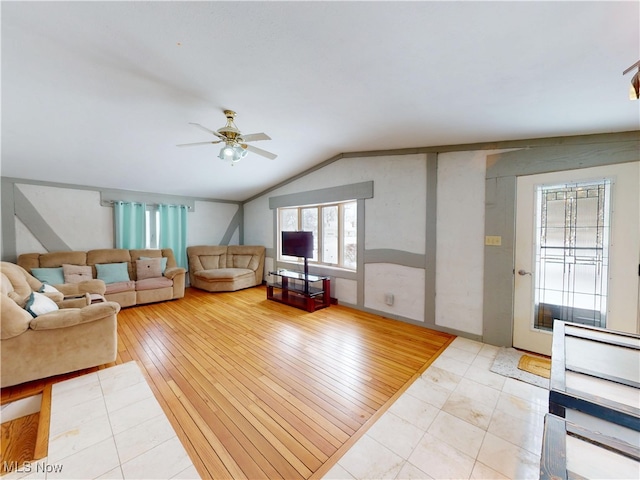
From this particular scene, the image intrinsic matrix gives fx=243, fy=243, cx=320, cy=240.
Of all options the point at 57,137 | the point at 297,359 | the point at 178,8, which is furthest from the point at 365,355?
the point at 57,137

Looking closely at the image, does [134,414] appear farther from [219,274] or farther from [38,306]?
[219,274]

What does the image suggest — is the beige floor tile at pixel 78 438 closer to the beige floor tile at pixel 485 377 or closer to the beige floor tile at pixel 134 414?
the beige floor tile at pixel 134 414

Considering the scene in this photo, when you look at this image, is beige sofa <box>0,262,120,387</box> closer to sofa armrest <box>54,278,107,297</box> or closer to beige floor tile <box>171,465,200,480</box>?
sofa armrest <box>54,278,107,297</box>

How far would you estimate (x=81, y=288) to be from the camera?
3631mm

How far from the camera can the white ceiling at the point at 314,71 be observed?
4.47ft

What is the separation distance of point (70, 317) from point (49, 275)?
8.39 ft

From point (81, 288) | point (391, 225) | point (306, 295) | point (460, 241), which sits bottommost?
point (306, 295)

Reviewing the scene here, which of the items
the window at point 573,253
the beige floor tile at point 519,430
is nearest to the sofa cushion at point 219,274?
the beige floor tile at point 519,430

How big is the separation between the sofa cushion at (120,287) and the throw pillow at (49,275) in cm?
66

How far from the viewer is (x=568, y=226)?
257 centimetres

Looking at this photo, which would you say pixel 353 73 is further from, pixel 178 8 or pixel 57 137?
pixel 57 137

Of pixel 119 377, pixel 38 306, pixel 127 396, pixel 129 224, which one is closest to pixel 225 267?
pixel 129 224

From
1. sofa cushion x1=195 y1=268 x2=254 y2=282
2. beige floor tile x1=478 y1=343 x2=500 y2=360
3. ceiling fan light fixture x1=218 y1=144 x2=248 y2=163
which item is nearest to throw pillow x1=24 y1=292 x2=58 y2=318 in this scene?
ceiling fan light fixture x1=218 y1=144 x2=248 y2=163

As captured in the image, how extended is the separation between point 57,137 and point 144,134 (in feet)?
3.22
